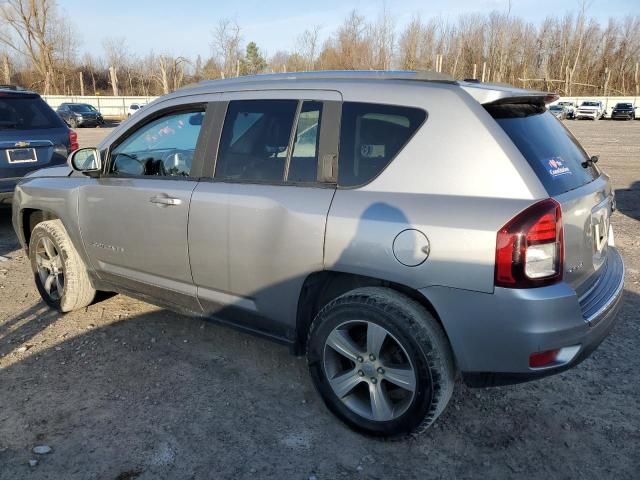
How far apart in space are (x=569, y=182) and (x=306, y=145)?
4.47 feet

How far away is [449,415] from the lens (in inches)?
115

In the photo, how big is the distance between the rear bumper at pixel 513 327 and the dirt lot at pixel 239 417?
54 centimetres

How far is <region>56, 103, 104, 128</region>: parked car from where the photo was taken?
1243 inches

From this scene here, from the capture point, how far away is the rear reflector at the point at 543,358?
7.51ft

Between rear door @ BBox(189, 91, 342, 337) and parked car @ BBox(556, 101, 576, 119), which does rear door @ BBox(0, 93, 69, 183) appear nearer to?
rear door @ BBox(189, 91, 342, 337)

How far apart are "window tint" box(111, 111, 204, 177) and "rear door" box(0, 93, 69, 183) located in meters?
3.30

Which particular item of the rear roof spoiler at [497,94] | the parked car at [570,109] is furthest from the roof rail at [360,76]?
Answer: the parked car at [570,109]

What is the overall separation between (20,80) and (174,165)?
2555 inches

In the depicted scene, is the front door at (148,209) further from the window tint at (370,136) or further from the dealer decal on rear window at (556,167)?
the dealer decal on rear window at (556,167)

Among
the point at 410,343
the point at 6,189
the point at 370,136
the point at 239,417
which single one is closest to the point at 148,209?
the point at 239,417

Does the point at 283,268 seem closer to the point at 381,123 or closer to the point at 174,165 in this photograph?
the point at 381,123

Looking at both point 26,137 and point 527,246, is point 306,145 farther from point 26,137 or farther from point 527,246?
point 26,137

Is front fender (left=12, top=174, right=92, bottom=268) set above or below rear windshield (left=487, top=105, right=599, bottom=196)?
below

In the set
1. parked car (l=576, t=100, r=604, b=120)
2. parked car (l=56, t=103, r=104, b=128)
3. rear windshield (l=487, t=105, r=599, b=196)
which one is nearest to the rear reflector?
rear windshield (l=487, t=105, r=599, b=196)
